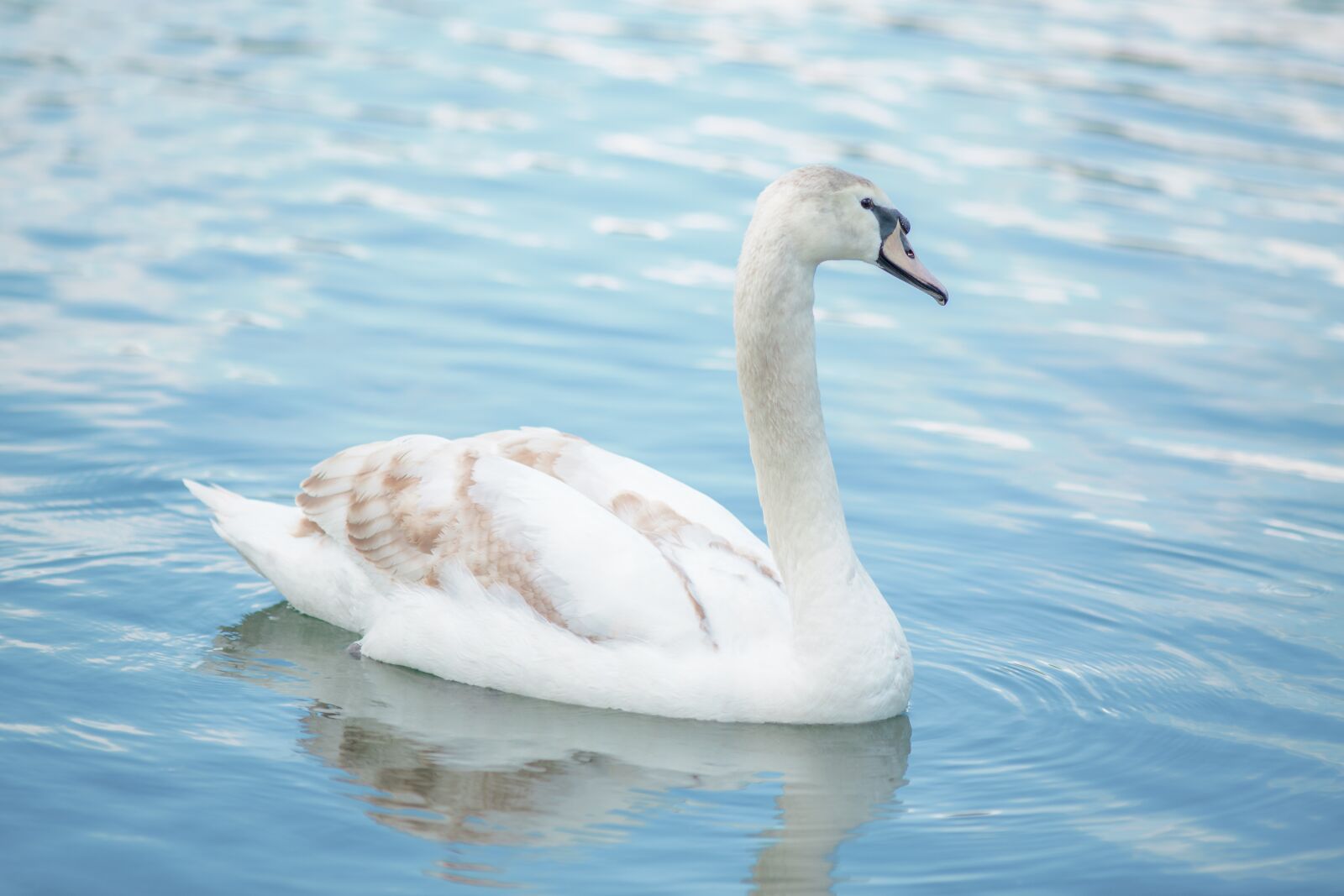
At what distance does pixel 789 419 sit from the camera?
25.8ft

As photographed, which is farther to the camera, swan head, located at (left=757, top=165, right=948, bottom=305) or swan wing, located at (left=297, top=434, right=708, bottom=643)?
swan wing, located at (left=297, top=434, right=708, bottom=643)

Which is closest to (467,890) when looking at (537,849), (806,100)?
(537,849)

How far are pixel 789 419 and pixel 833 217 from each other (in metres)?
0.88

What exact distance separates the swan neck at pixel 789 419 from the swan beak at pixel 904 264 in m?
0.32

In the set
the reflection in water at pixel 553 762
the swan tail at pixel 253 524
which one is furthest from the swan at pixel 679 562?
the swan tail at pixel 253 524

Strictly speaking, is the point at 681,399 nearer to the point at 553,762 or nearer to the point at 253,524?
the point at 253,524

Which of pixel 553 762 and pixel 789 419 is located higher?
pixel 789 419

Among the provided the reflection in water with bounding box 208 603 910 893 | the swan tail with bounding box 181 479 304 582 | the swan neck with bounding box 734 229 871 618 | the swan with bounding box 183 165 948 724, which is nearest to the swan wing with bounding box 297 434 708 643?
the swan with bounding box 183 165 948 724

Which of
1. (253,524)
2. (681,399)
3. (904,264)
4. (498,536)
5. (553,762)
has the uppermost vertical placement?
(904,264)

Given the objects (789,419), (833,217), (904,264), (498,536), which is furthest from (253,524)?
(904,264)

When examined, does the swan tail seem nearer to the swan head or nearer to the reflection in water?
the reflection in water

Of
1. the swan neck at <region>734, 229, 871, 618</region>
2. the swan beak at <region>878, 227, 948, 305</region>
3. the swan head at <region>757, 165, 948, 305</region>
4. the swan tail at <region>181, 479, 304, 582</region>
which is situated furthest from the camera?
the swan tail at <region>181, 479, 304, 582</region>

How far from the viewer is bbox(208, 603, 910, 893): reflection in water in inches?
271

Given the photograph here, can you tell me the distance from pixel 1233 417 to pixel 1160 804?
5.34 m
